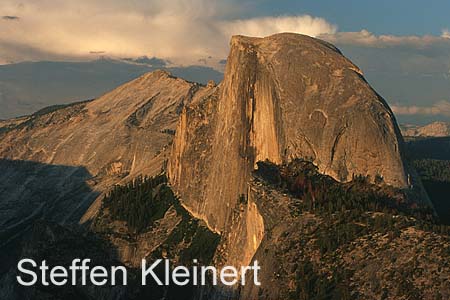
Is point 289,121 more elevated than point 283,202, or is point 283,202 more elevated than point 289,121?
point 289,121

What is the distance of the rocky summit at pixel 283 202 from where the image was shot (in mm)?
95125

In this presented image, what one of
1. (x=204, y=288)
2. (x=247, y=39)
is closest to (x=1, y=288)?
(x=204, y=288)

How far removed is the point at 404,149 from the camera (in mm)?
136000

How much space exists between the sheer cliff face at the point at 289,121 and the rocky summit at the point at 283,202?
28 cm

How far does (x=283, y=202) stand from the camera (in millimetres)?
117750

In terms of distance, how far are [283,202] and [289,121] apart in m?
28.7

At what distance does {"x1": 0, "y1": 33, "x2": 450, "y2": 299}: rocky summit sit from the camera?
3745 inches

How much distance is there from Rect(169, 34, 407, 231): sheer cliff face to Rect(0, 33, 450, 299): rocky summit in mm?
280

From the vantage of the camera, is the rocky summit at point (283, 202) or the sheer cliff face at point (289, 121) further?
the sheer cliff face at point (289, 121)

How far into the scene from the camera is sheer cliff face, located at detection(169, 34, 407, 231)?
133m

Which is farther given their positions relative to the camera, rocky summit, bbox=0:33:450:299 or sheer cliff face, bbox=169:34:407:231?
sheer cliff face, bbox=169:34:407:231

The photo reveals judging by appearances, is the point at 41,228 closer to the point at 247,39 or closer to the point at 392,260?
the point at 247,39

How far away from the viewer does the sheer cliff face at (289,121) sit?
13262cm

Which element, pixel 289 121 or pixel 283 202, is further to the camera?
pixel 289 121
